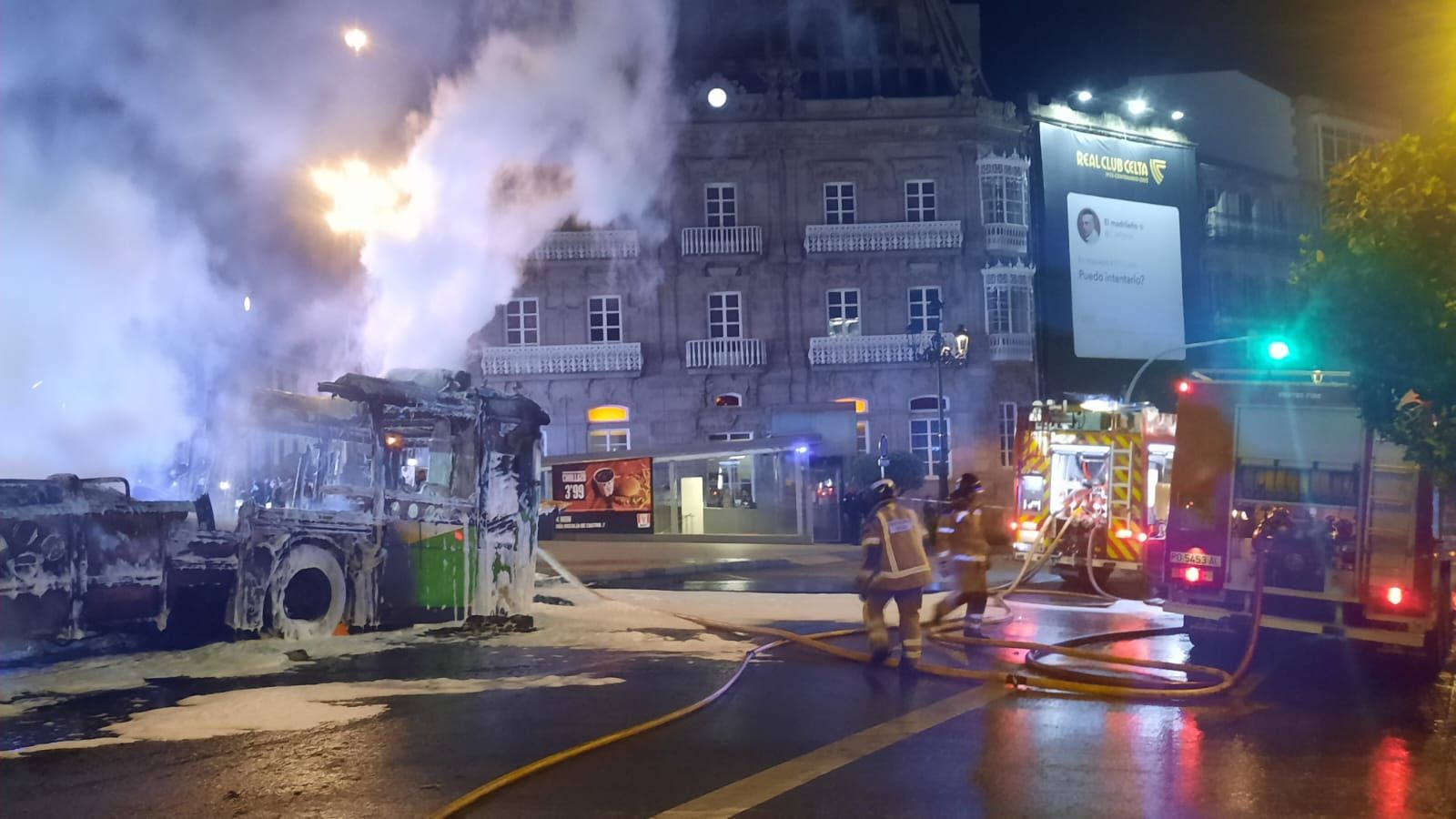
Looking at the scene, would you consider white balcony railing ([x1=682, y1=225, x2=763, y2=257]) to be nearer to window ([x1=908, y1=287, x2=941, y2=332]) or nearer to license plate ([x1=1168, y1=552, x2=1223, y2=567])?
window ([x1=908, y1=287, x2=941, y2=332])

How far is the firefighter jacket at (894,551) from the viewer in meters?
9.02

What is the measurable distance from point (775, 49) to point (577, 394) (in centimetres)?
1162

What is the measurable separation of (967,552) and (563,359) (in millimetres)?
21480

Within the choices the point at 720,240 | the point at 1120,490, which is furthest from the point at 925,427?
the point at 1120,490

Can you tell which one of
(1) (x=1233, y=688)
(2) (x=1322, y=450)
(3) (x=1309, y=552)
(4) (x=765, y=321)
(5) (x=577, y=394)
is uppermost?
(4) (x=765, y=321)

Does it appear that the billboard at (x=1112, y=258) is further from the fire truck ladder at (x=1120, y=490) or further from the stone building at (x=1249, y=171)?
the fire truck ladder at (x=1120, y=490)

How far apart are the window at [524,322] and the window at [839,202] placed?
8.67 meters

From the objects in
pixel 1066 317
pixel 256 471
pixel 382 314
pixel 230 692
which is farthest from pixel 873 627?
pixel 1066 317

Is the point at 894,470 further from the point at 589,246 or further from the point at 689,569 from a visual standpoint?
the point at 589,246

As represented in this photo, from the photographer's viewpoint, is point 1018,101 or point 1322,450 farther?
point 1018,101

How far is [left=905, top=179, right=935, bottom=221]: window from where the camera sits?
105 feet

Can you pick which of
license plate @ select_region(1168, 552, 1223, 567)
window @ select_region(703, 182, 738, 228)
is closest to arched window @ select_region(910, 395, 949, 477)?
window @ select_region(703, 182, 738, 228)

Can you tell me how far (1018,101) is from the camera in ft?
113

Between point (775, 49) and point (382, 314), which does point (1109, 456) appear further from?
point (775, 49)
